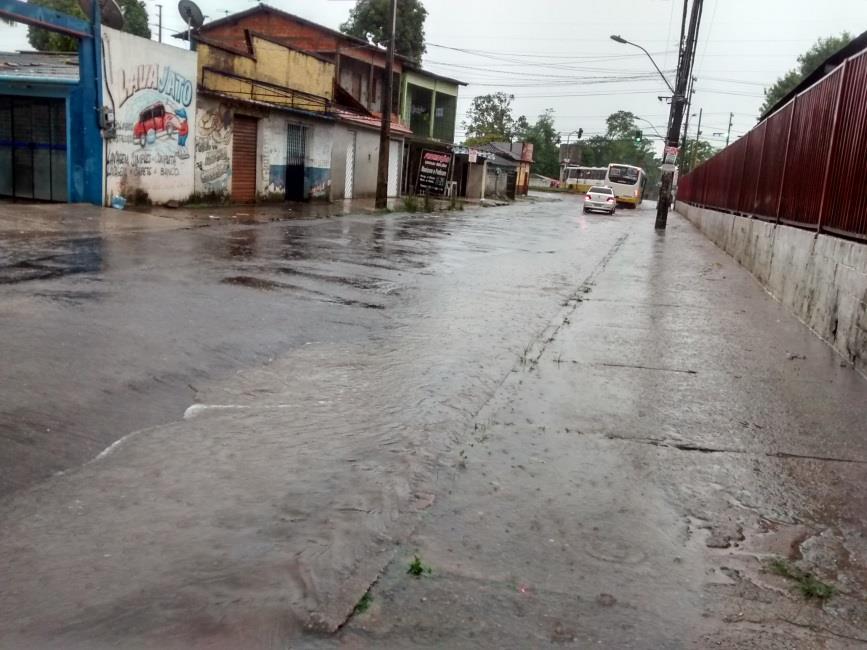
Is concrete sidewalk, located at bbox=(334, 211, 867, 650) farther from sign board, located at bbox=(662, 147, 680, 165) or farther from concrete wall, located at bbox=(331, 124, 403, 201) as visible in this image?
concrete wall, located at bbox=(331, 124, 403, 201)

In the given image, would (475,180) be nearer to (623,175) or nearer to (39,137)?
(623,175)

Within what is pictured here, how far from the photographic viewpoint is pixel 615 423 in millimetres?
4816

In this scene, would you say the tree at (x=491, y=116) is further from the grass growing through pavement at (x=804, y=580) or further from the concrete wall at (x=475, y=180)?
the grass growing through pavement at (x=804, y=580)

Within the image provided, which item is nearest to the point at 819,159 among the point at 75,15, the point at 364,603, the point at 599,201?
the point at 364,603

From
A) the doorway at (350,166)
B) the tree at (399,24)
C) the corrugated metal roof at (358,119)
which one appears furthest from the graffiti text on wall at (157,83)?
the tree at (399,24)

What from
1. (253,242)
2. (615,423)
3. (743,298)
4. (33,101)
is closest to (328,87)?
(33,101)

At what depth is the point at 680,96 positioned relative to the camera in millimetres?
26375

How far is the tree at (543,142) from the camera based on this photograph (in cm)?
10719

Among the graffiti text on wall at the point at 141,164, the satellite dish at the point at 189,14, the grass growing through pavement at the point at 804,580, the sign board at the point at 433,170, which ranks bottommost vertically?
the grass growing through pavement at the point at 804,580

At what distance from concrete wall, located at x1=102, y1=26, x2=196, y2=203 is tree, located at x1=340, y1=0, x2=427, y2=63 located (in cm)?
3336

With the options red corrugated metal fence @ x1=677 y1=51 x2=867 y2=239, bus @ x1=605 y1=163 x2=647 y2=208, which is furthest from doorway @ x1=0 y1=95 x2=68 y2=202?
bus @ x1=605 y1=163 x2=647 y2=208

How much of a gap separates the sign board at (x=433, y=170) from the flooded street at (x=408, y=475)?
2919 cm

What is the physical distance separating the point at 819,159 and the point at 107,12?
15089 millimetres

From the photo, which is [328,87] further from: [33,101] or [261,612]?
[261,612]
